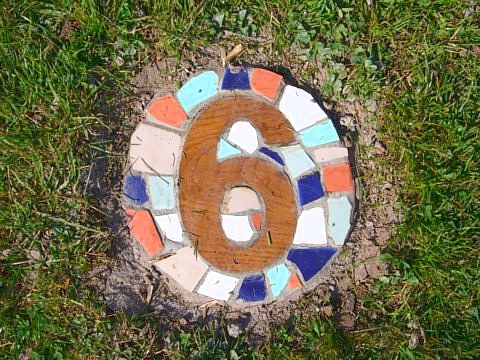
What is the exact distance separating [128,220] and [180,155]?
0.31 metres

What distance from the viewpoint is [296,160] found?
239cm

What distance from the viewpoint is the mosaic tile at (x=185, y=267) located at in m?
2.41

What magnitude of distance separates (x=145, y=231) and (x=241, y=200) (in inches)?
14.5

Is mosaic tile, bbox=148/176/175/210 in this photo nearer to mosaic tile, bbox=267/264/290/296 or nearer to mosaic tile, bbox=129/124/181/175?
mosaic tile, bbox=129/124/181/175

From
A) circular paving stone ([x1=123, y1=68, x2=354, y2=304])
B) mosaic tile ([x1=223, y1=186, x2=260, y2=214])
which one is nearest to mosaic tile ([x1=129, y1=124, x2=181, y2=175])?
circular paving stone ([x1=123, y1=68, x2=354, y2=304])

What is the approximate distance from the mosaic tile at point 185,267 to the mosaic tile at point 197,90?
1.71ft

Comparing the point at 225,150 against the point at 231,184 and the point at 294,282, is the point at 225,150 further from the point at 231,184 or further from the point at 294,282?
the point at 294,282

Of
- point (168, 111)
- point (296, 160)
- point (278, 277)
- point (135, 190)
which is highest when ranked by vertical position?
point (168, 111)

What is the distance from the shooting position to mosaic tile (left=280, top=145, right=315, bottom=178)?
2.39 m

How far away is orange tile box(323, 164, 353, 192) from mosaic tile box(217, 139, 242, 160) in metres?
0.32

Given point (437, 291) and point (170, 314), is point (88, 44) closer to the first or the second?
point (170, 314)

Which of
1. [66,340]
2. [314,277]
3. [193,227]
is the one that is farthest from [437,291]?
[66,340]

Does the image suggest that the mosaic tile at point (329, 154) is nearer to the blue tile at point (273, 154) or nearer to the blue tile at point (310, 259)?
the blue tile at point (273, 154)

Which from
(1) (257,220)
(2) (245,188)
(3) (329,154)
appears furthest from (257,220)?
(3) (329,154)
